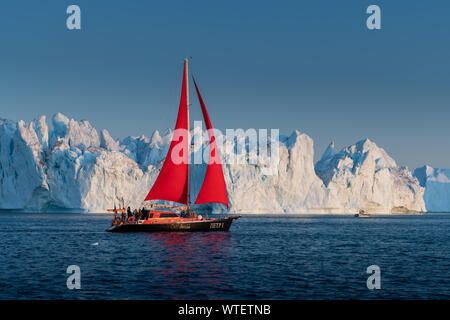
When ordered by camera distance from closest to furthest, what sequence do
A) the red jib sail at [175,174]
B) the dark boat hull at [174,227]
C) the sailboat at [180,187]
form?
the sailboat at [180,187] → the dark boat hull at [174,227] → the red jib sail at [175,174]

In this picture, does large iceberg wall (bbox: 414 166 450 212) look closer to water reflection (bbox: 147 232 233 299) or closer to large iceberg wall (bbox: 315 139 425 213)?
large iceberg wall (bbox: 315 139 425 213)

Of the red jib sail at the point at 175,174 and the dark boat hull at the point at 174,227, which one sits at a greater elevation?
the red jib sail at the point at 175,174

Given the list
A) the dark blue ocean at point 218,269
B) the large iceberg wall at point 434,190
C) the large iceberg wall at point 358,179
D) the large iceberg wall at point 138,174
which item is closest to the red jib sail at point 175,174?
the dark blue ocean at point 218,269

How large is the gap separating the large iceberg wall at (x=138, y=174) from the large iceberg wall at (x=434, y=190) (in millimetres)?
73075

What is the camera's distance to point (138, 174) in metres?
96.8

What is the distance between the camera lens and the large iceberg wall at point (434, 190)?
183 metres

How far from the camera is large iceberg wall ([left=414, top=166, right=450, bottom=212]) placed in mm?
183250

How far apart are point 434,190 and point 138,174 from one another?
131 metres

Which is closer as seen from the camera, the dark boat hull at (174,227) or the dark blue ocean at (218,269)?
the dark blue ocean at (218,269)

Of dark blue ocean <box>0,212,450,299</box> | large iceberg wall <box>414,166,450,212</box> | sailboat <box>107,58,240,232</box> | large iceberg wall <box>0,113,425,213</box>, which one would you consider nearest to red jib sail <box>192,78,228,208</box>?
sailboat <box>107,58,240,232</box>

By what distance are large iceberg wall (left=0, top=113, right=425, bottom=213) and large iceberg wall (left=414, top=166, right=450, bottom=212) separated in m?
73.1

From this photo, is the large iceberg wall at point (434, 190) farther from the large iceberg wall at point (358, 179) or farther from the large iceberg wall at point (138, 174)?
the large iceberg wall at point (138, 174)

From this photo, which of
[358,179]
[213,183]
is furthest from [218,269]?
[358,179]

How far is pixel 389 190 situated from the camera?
4636 inches
